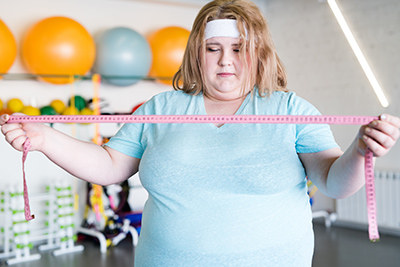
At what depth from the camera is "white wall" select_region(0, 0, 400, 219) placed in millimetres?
4461

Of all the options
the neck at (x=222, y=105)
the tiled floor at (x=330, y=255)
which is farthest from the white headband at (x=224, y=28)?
the tiled floor at (x=330, y=255)

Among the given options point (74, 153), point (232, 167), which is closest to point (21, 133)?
point (74, 153)

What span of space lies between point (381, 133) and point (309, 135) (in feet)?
0.86

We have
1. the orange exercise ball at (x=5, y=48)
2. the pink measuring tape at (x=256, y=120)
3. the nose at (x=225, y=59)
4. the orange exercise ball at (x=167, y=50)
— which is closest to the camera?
the pink measuring tape at (x=256, y=120)

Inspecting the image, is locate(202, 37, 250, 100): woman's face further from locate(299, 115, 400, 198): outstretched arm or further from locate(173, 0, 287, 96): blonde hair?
locate(299, 115, 400, 198): outstretched arm

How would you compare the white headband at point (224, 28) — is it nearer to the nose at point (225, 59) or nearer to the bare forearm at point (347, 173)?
the nose at point (225, 59)

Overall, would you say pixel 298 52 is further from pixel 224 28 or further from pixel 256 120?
pixel 256 120

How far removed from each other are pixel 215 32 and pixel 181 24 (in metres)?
4.30

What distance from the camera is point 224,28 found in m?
1.32

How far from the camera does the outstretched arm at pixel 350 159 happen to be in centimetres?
98

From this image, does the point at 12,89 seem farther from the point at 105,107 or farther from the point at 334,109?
the point at 334,109

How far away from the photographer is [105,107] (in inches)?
192

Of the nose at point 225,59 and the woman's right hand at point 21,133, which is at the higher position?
the nose at point 225,59

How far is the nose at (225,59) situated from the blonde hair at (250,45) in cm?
3
